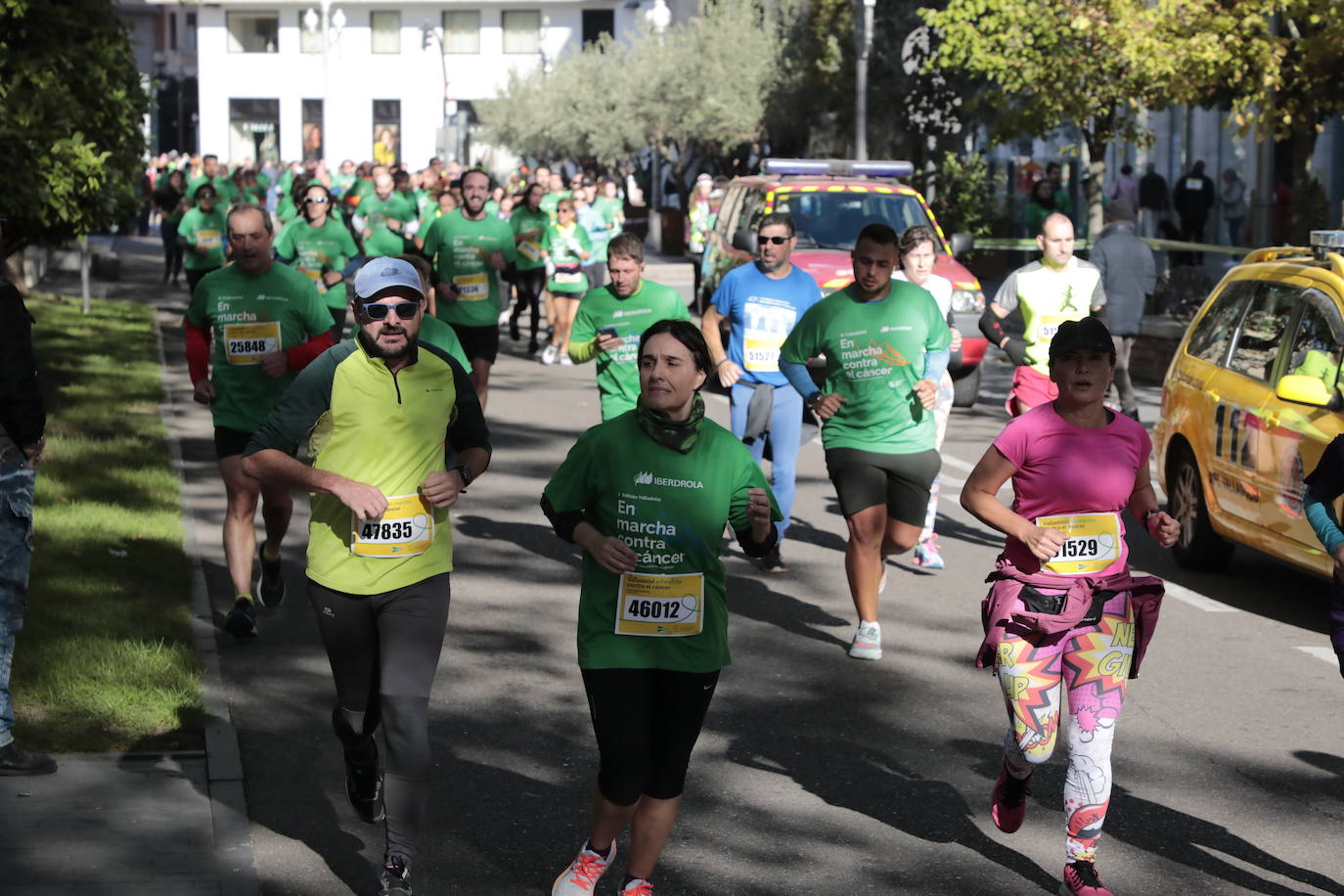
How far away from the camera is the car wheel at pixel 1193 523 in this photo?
10.6 meters

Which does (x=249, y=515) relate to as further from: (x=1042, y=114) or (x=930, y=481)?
(x=1042, y=114)

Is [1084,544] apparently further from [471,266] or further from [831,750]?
[471,266]

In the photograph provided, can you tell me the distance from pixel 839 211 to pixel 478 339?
17.2 ft

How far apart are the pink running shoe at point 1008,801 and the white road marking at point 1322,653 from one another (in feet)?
10.9

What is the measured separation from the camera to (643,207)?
46.1 meters

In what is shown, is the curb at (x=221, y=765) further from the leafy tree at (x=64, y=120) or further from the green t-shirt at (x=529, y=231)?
the green t-shirt at (x=529, y=231)

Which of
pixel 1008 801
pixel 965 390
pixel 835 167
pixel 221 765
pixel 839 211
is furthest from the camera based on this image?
pixel 835 167

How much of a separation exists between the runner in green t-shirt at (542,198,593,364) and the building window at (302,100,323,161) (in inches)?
2412

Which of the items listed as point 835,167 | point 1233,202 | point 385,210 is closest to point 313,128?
point 1233,202

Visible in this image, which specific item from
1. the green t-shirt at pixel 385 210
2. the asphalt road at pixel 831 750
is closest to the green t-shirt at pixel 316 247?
the green t-shirt at pixel 385 210

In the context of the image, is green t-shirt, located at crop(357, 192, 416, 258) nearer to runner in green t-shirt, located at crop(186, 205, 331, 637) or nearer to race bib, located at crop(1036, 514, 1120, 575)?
runner in green t-shirt, located at crop(186, 205, 331, 637)

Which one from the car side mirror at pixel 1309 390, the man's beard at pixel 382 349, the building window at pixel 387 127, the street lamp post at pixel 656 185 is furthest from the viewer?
the building window at pixel 387 127

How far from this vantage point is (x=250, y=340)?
346 inches

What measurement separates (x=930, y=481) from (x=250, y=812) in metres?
3.54
